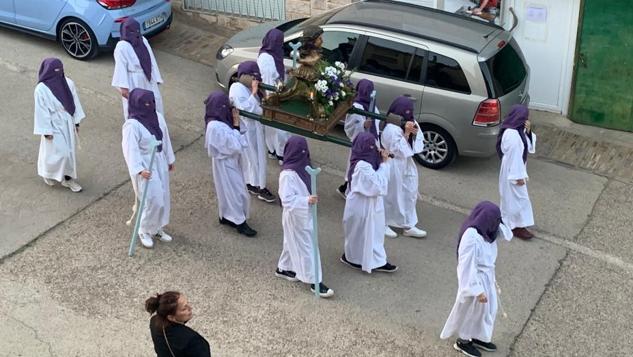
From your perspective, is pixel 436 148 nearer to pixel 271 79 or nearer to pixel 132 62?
pixel 271 79

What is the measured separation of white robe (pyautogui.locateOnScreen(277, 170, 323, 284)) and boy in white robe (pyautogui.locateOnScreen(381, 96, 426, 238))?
1.38 m

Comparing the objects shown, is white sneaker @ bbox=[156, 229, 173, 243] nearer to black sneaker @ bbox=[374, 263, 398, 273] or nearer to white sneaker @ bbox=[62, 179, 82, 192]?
white sneaker @ bbox=[62, 179, 82, 192]

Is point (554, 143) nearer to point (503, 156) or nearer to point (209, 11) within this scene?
point (503, 156)

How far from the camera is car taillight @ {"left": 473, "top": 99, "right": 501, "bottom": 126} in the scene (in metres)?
9.92

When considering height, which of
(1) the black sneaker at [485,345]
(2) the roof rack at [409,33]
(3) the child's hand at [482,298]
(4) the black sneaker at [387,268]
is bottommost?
(1) the black sneaker at [485,345]

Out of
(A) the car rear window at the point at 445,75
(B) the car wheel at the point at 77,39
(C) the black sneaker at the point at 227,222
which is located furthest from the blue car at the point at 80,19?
(A) the car rear window at the point at 445,75

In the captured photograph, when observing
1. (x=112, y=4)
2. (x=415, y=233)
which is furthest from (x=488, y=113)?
(x=112, y=4)

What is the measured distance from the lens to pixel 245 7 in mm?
14344

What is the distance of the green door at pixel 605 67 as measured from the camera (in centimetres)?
1123

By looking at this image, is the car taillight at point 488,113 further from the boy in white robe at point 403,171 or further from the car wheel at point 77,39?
the car wheel at point 77,39

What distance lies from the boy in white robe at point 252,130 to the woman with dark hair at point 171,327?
392cm

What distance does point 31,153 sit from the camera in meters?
10.5

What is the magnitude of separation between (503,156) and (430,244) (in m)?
1.24

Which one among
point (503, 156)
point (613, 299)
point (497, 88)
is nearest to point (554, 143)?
point (497, 88)
